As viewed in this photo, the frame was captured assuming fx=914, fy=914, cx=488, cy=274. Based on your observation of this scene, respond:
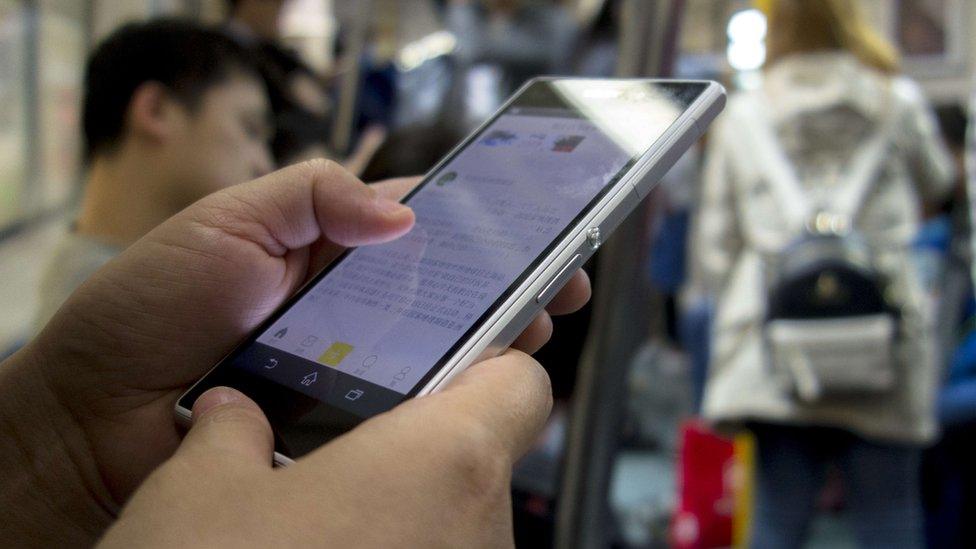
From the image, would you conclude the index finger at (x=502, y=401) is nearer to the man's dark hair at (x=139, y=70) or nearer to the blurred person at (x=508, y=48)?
the man's dark hair at (x=139, y=70)

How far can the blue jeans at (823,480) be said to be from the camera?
1.51 m

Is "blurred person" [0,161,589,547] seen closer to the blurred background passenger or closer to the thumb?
the thumb

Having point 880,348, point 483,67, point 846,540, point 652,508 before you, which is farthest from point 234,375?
point 846,540

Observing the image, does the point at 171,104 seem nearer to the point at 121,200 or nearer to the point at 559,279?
the point at 121,200

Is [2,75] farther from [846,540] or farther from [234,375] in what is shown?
[846,540]

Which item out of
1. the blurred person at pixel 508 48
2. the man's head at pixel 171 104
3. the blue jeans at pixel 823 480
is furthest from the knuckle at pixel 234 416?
the blurred person at pixel 508 48

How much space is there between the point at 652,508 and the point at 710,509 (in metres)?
0.17

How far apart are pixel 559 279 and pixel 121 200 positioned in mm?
726

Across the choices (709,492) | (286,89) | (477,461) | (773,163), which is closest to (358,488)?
(477,461)

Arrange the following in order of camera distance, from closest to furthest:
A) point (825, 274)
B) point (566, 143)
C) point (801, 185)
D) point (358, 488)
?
point (358, 488) → point (566, 143) → point (825, 274) → point (801, 185)

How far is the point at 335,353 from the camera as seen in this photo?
580mm

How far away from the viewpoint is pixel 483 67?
2.48 meters

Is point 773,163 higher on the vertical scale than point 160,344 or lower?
lower

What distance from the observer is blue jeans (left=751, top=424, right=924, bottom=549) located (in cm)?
151
